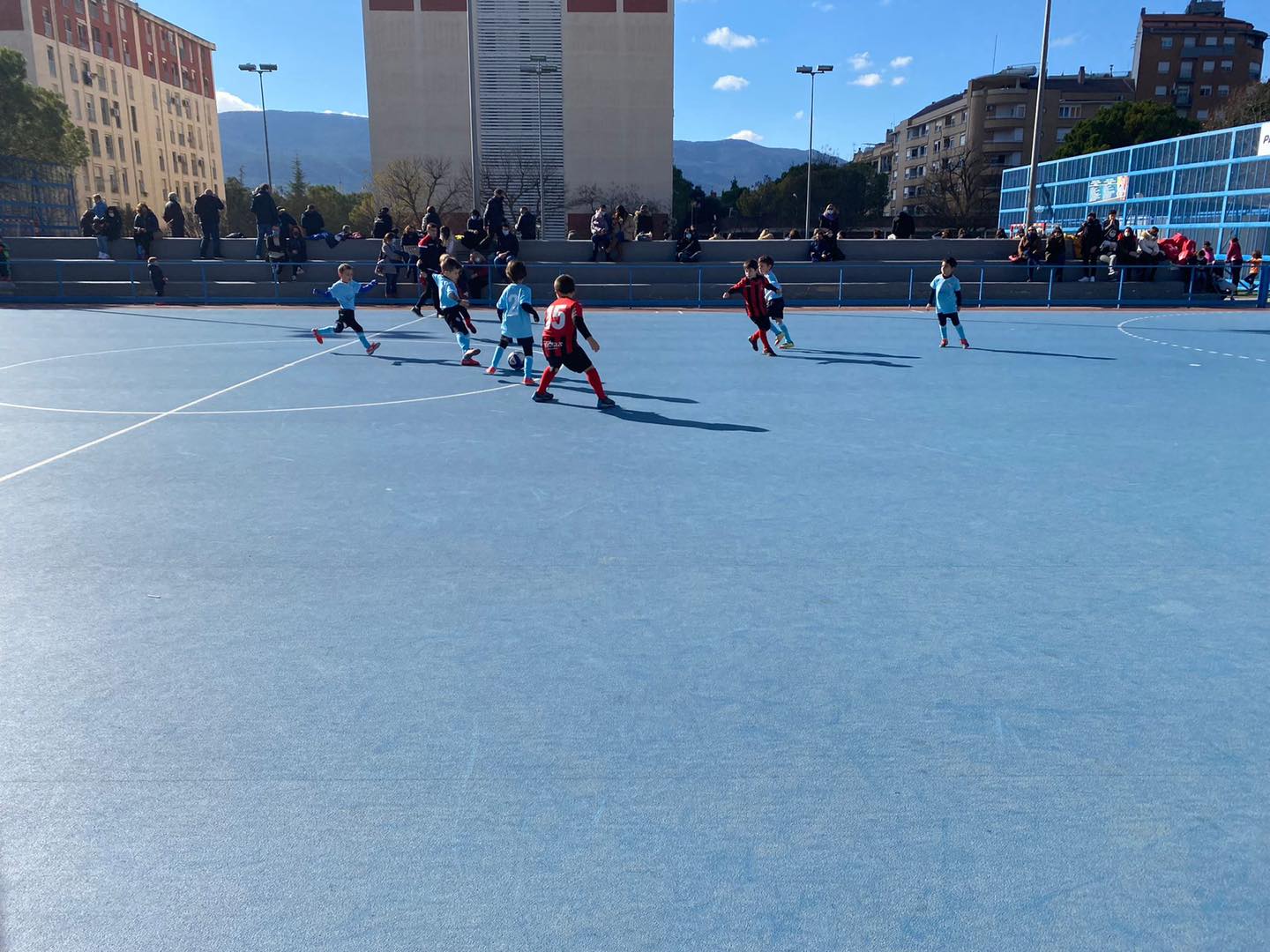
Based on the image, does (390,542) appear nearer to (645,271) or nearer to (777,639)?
(777,639)

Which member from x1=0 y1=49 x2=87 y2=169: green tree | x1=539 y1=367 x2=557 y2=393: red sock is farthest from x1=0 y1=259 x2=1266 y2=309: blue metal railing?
x1=0 y1=49 x2=87 y2=169: green tree

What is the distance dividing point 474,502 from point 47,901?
14.0 ft

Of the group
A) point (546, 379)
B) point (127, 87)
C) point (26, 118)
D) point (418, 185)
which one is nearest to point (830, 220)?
point (546, 379)

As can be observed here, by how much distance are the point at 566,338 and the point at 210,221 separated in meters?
19.1

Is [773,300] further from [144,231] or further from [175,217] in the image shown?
[175,217]

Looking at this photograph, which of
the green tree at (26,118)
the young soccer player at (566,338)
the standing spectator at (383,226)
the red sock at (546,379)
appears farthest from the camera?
the green tree at (26,118)

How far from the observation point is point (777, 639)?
4574mm

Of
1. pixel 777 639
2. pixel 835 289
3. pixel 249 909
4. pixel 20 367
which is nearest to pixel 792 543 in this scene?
pixel 777 639

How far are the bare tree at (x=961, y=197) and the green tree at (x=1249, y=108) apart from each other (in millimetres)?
16146

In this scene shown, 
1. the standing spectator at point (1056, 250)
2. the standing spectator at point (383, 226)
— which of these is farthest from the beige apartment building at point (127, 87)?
the standing spectator at point (1056, 250)

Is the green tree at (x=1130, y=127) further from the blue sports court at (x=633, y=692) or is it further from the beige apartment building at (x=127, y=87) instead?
the beige apartment building at (x=127, y=87)

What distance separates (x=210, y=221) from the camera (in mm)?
25422

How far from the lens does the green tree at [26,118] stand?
51406 mm

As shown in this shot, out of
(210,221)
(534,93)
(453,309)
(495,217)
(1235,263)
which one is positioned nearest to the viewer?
(453,309)
